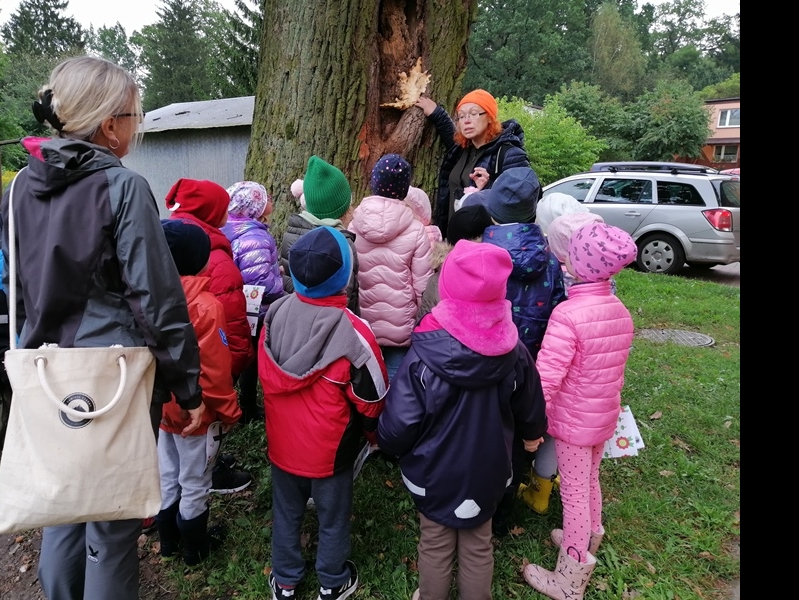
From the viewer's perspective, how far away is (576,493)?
94.1 inches

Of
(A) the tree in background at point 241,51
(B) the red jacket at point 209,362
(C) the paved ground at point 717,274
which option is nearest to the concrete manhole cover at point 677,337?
(C) the paved ground at point 717,274

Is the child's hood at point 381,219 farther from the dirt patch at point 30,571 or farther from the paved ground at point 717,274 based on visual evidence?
the paved ground at point 717,274

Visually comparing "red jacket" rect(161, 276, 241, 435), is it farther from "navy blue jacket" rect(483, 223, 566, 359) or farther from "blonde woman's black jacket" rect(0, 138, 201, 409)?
"navy blue jacket" rect(483, 223, 566, 359)

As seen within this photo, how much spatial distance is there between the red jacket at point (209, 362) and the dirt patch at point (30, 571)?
2.49 feet

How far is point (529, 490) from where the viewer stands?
118 inches

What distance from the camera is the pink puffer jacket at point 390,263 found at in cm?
281

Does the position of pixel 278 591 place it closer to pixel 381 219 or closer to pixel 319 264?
pixel 319 264

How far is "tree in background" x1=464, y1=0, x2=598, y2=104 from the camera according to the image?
37094 mm

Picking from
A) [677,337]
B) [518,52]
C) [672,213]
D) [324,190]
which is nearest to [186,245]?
[324,190]

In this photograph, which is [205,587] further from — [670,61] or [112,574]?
[670,61]

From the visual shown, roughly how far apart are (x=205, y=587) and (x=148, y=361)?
4.48 feet

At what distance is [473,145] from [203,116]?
28.7ft

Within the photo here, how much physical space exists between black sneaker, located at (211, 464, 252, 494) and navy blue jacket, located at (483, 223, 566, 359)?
6.10 ft

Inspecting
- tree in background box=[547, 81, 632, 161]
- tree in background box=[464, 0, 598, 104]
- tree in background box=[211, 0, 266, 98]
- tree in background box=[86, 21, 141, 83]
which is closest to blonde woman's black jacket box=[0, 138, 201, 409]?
tree in background box=[211, 0, 266, 98]
